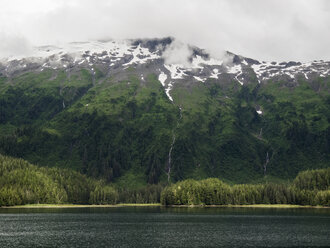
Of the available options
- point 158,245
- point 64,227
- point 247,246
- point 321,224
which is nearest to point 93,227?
point 64,227

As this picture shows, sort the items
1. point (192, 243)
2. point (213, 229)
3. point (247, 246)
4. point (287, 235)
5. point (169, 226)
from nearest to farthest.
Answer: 1. point (247, 246)
2. point (192, 243)
3. point (287, 235)
4. point (213, 229)
5. point (169, 226)

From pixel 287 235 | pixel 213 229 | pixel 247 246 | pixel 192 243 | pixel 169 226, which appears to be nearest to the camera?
pixel 247 246

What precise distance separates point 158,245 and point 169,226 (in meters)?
48.8

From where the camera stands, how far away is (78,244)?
10581 cm

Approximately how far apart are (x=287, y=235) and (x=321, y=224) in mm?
38111

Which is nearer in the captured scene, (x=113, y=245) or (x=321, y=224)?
(x=113, y=245)

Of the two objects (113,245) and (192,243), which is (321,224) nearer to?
(192,243)

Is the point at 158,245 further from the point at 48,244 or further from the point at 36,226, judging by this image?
the point at 36,226

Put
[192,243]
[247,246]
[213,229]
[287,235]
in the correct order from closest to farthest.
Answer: [247,246] → [192,243] → [287,235] → [213,229]

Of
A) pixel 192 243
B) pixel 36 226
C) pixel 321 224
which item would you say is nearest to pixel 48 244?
pixel 192 243

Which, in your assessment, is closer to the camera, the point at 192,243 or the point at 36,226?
the point at 192,243

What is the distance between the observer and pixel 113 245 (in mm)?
104438

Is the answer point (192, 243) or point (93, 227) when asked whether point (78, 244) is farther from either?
point (93, 227)

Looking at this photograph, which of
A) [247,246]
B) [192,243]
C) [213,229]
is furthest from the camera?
[213,229]
